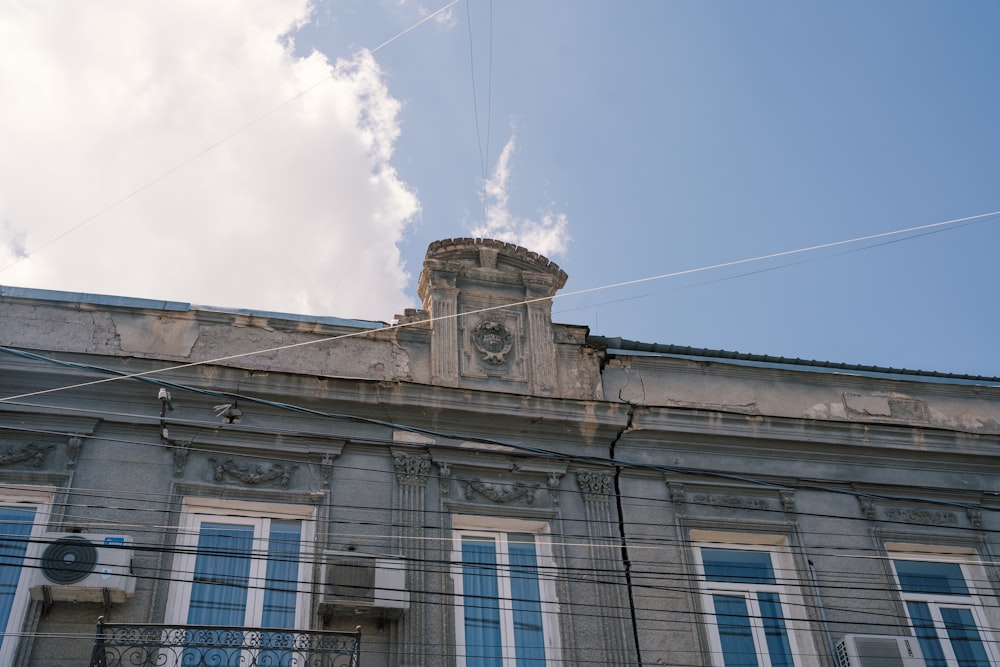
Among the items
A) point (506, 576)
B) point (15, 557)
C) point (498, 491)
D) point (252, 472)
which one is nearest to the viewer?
point (15, 557)

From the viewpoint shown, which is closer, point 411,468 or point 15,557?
point 15,557

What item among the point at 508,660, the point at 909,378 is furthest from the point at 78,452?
the point at 909,378

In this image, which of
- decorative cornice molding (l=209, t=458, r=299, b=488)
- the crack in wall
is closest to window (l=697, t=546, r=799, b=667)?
the crack in wall

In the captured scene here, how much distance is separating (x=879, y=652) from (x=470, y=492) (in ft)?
12.8

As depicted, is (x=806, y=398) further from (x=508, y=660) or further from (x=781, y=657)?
(x=508, y=660)

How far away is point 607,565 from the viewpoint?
36.2ft

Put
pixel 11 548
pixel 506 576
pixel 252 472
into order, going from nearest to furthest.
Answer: pixel 11 548 → pixel 252 472 → pixel 506 576

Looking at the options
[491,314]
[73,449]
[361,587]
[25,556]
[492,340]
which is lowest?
[361,587]

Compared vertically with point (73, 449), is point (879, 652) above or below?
below

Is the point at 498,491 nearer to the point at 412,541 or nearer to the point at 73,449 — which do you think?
the point at 412,541

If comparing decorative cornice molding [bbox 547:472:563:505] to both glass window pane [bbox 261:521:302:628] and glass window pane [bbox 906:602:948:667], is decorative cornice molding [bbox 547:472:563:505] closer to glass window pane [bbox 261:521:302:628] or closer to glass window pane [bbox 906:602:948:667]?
glass window pane [bbox 261:521:302:628]

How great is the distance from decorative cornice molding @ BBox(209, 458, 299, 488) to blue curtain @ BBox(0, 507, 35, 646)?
158 cm

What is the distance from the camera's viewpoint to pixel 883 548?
11.9 metres

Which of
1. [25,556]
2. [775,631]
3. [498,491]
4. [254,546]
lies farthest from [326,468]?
Answer: [775,631]
